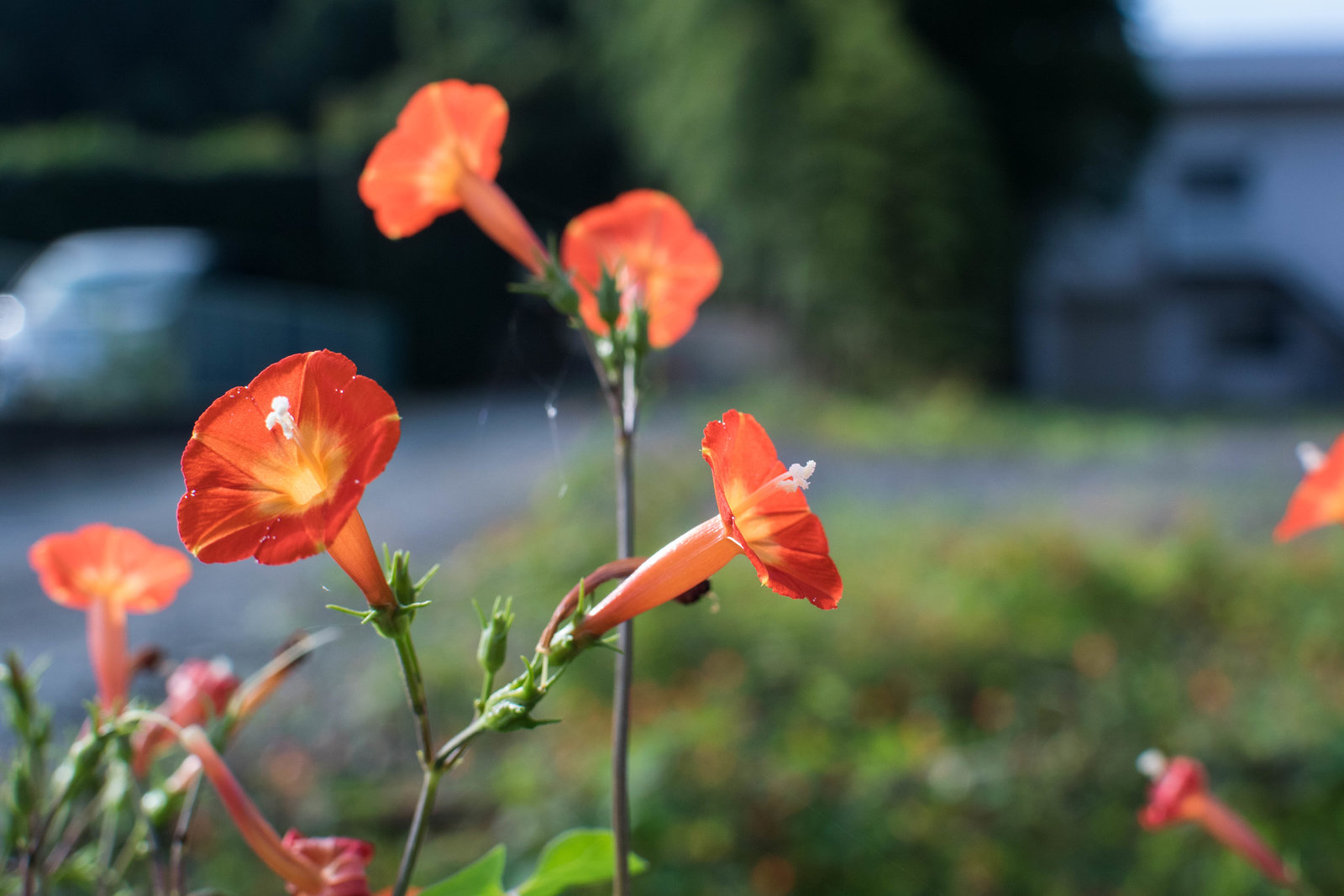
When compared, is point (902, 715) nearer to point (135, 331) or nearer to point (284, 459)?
point (284, 459)

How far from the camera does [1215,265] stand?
1577cm

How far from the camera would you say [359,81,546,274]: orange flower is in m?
0.69

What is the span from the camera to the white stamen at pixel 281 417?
0.37m

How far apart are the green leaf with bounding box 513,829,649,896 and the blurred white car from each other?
7326 mm

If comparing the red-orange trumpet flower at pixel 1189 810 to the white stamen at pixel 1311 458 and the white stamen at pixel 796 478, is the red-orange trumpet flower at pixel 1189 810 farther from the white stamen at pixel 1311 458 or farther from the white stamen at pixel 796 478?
the white stamen at pixel 796 478

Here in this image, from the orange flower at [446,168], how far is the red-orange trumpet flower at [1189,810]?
548mm

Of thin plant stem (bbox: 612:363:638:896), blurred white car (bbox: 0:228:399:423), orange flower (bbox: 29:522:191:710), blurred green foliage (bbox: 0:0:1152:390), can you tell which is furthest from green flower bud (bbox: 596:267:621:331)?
blurred green foliage (bbox: 0:0:1152:390)

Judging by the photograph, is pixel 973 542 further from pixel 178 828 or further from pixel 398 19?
pixel 398 19

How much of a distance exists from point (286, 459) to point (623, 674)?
19cm

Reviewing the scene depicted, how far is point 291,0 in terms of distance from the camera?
67.2 feet

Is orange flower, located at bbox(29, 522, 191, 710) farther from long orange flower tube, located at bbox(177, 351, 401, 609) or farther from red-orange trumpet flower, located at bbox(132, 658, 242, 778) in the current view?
long orange flower tube, located at bbox(177, 351, 401, 609)

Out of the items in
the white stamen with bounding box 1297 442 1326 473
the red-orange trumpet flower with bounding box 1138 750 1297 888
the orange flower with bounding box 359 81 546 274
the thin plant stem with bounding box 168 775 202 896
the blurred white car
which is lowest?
the blurred white car

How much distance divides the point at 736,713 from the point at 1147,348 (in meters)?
15.6

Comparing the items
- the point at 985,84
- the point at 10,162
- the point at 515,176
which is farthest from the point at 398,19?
the point at 985,84
